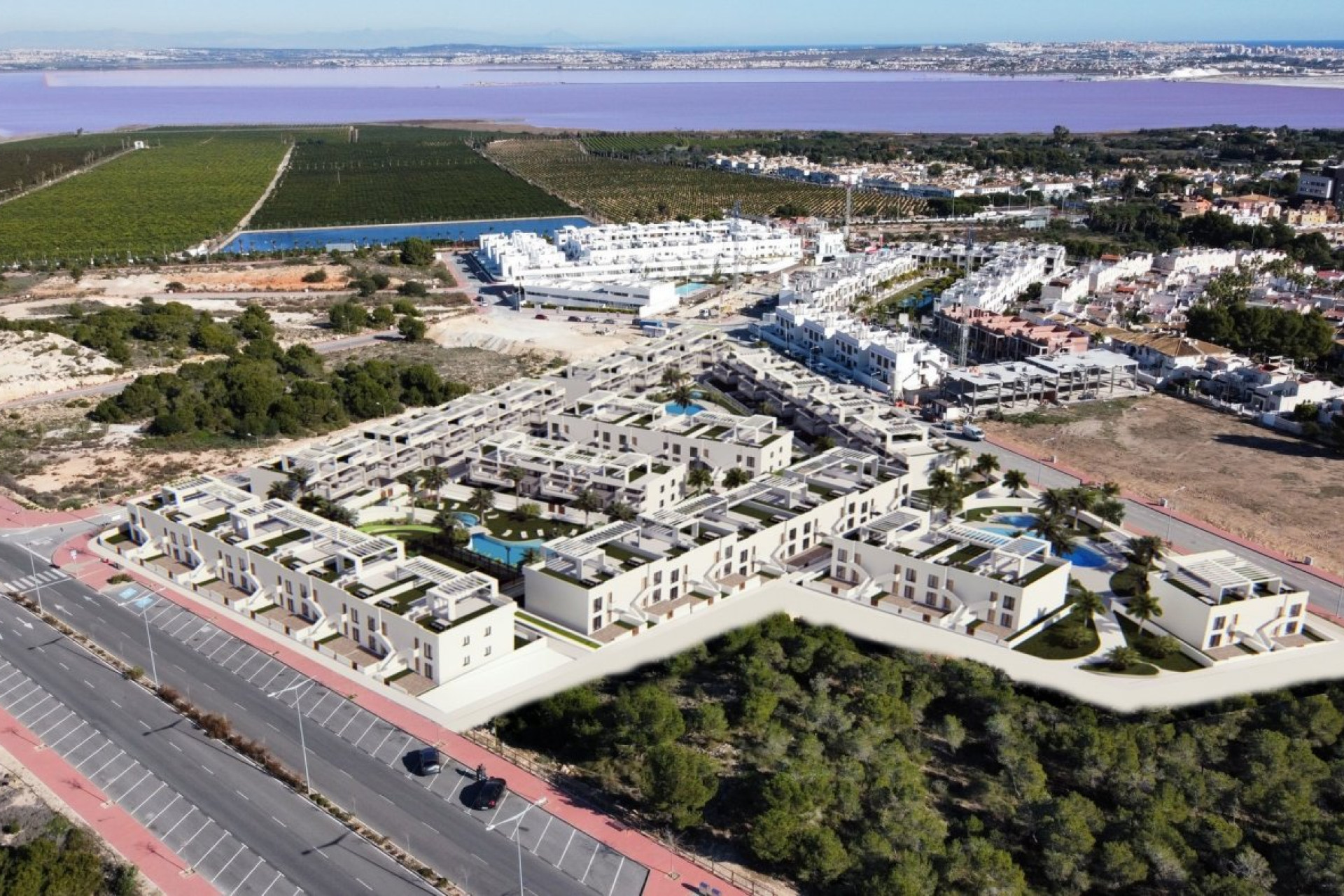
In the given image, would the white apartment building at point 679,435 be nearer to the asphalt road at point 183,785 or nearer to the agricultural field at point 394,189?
the asphalt road at point 183,785

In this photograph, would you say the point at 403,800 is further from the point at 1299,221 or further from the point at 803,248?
the point at 1299,221

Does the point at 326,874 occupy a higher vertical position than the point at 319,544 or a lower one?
lower

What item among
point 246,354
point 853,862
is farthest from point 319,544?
point 246,354

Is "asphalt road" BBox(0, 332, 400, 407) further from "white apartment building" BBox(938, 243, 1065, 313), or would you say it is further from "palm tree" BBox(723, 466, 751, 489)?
"white apartment building" BBox(938, 243, 1065, 313)

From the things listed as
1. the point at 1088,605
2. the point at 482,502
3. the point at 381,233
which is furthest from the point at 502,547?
the point at 381,233

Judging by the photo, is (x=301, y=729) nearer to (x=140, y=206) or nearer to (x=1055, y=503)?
(x=1055, y=503)

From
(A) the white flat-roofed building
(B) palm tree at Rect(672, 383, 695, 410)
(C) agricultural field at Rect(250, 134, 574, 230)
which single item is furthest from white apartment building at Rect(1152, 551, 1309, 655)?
(C) agricultural field at Rect(250, 134, 574, 230)
